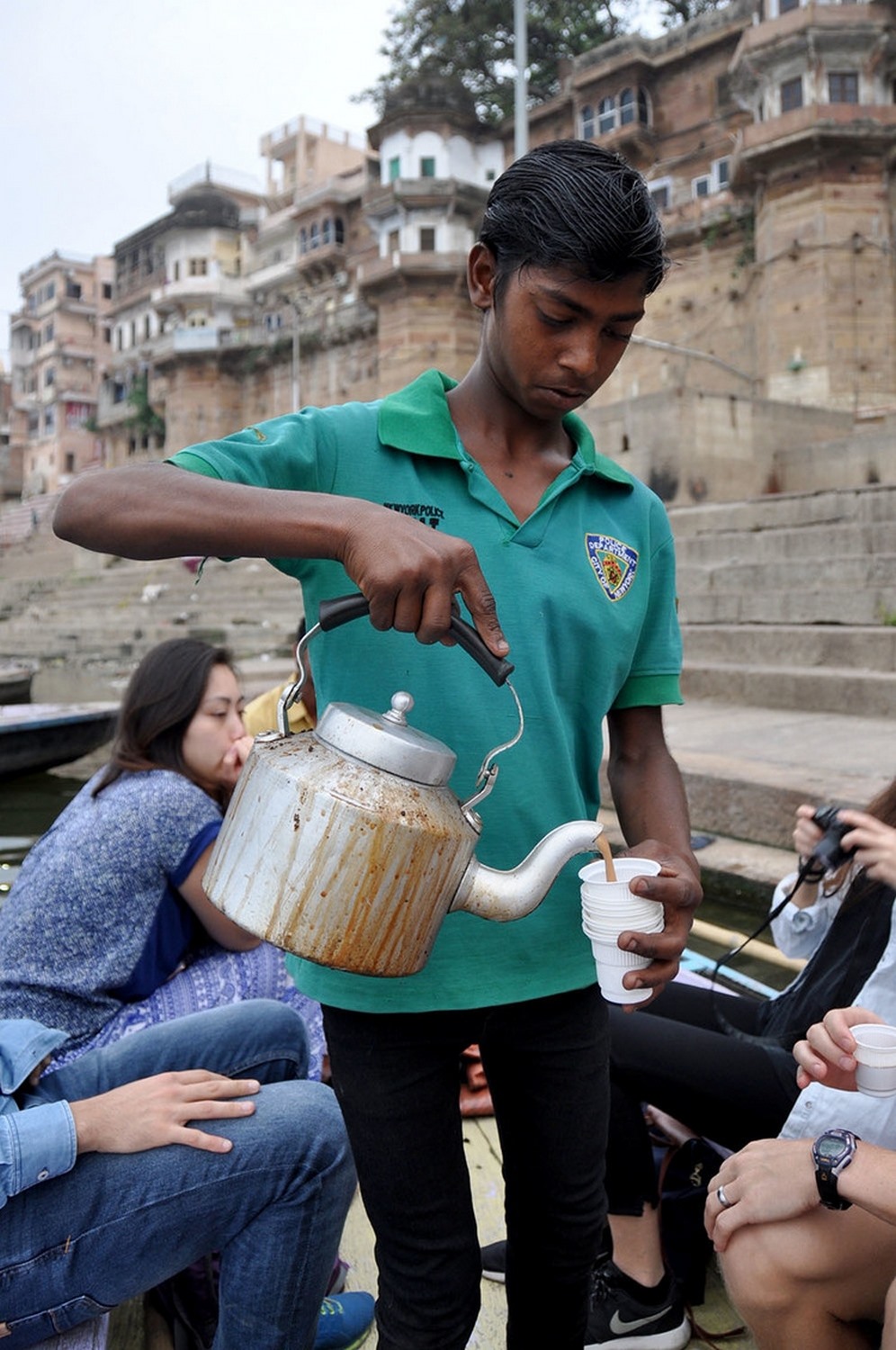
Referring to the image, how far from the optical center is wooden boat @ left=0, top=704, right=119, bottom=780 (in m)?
8.38

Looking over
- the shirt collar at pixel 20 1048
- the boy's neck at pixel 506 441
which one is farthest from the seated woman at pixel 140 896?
the boy's neck at pixel 506 441

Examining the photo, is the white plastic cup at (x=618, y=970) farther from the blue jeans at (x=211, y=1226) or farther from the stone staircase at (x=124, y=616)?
the stone staircase at (x=124, y=616)

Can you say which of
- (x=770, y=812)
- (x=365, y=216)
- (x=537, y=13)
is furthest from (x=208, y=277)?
(x=770, y=812)

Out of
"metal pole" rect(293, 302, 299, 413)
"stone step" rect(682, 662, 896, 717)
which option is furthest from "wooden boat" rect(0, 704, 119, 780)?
"metal pole" rect(293, 302, 299, 413)

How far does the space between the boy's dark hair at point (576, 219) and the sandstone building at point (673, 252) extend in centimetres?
1421

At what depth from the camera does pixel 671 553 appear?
1.56 metres

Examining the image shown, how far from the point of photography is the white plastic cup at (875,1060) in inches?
61.1

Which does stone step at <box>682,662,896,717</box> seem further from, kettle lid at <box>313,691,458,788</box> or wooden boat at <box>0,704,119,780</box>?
kettle lid at <box>313,691,458,788</box>

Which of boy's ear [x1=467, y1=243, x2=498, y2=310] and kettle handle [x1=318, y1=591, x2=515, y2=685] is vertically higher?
boy's ear [x1=467, y1=243, x2=498, y2=310]

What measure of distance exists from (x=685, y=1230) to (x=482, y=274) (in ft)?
6.66

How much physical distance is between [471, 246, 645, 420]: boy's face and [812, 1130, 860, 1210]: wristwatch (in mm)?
1218

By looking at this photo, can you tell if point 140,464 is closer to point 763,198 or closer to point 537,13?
point 763,198

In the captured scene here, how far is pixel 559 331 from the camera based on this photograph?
1.29 meters

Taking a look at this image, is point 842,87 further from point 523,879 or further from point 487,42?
point 523,879
